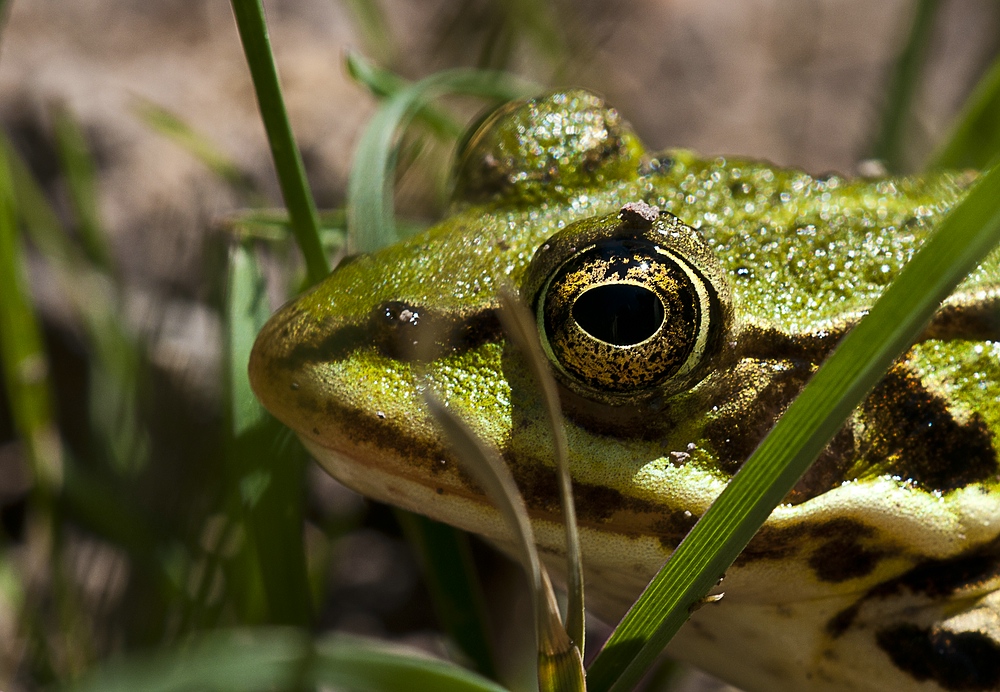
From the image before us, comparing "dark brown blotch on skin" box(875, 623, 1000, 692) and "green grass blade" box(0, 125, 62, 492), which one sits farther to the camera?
"green grass blade" box(0, 125, 62, 492)

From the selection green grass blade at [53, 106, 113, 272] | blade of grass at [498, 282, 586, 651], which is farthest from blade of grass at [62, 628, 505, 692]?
green grass blade at [53, 106, 113, 272]

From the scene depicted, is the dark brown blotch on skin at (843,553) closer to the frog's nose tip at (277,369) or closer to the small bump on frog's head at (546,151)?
the small bump on frog's head at (546,151)

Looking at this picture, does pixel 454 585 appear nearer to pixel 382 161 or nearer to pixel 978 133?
pixel 382 161

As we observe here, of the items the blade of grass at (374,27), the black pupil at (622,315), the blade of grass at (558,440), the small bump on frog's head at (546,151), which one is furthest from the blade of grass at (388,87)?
the blade of grass at (558,440)

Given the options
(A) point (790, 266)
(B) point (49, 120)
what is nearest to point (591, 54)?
(A) point (790, 266)

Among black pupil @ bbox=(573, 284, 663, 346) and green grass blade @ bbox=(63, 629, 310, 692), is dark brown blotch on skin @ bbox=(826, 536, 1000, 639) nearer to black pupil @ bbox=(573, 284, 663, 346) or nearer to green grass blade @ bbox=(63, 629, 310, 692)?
black pupil @ bbox=(573, 284, 663, 346)

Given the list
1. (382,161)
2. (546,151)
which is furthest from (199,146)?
(546,151)
